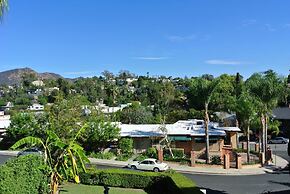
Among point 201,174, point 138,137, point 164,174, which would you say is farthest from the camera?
point 138,137

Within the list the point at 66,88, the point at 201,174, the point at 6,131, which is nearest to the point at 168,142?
the point at 201,174

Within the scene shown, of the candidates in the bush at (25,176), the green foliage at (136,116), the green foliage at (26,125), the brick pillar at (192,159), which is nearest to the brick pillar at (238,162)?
the brick pillar at (192,159)

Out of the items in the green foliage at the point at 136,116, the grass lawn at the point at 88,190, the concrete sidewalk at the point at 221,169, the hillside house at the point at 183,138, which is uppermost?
the green foliage at the point at 136,116

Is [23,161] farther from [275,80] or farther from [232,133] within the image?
[232,133]

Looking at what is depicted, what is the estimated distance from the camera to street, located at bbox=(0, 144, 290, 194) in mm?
25661

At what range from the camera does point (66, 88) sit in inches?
5945

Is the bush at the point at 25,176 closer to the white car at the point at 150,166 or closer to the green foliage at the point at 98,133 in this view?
the white car at the point at 150,166

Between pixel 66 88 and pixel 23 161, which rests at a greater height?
pixel 66 88

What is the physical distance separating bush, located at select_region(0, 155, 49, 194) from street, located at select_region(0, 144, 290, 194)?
11.2 m

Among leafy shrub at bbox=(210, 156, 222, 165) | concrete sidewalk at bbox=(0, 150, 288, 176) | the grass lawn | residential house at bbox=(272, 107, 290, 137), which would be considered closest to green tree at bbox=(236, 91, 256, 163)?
leafy shrub at bbox=(210, 156, 222, 165)

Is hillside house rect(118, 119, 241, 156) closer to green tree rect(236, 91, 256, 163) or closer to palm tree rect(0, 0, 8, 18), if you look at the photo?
green tree rect(236, 91, 256, 163)

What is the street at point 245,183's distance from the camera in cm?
2566

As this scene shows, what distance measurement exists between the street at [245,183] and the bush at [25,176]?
1116 centimetres

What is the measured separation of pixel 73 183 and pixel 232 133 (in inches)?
979
